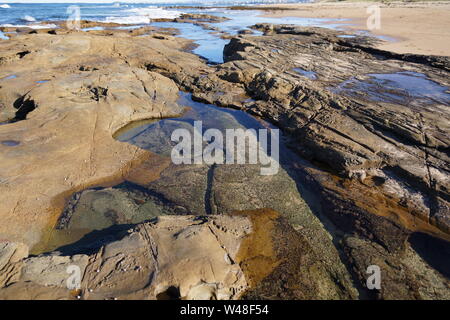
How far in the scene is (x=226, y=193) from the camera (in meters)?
5.80

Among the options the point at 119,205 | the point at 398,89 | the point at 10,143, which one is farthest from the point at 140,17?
the point at 119,205

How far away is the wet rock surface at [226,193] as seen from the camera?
12.6 ft

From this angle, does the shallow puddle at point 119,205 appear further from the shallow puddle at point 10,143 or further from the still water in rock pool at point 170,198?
the shallow puddle at point 10,143

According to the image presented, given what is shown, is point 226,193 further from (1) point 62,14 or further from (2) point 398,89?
(1) point 62,14

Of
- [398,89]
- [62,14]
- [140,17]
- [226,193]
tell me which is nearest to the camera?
[226,193]

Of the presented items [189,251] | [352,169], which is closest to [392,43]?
[352,169]

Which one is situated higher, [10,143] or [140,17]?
[140,17]

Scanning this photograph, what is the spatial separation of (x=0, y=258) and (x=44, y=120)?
4.88 meters

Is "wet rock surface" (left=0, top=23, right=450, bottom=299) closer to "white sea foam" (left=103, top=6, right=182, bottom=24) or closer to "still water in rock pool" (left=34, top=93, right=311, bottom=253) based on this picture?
"still water in rock pool" (left=34, top=93, right=311, bottom=253)

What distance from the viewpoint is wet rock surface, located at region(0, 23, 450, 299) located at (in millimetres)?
3848

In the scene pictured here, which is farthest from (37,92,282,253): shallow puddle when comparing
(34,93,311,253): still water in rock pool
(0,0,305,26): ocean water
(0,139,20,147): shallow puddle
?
(0,0,305,26): ocean water

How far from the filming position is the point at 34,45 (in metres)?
14.5
